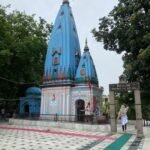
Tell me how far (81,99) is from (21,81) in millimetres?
9710

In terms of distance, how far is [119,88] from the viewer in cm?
1648

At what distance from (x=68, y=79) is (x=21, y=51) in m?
6.51

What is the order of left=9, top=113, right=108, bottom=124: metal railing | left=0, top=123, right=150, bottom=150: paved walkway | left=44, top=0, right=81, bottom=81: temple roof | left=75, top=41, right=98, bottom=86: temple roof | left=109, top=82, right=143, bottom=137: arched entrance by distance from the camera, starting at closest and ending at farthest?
left=0, top=123, right=150, bottom=150: paved walkway < left=109, top=82, right=143, bottom=137: arched entrance < left=9, top=113, right=108, bottom=124: metal railing < left=75, top=41, right=98, bottom=86: temple roof < left=44, top=0, right=81, bottom=81: temple roof

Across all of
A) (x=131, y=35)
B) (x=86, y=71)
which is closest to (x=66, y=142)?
(x=131, y=35)

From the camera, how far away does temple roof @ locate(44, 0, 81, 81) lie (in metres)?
25.5

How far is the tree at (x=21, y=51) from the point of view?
26516 mm

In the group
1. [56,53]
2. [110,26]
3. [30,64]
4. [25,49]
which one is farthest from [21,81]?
[110,26]

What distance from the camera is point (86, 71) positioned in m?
24.8

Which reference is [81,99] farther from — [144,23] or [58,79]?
[144,23]

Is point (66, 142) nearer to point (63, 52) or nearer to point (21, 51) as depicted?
point (63, 52)

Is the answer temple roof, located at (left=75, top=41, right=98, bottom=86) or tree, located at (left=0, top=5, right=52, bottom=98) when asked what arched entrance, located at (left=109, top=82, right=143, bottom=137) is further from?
tree, located at (left=0, top=5, right=52, bottom=98)

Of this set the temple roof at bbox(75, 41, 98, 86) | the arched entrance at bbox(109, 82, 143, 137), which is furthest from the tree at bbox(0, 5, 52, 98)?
the arched entrance at bbox(109, 82, 143, 137)

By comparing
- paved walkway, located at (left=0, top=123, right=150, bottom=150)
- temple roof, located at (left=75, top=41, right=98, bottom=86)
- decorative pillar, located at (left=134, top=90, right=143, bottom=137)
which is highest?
temple roof, located at (left=75, top=41, right=98, bottom=86)

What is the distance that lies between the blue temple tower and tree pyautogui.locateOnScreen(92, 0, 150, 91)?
519 centimetres
